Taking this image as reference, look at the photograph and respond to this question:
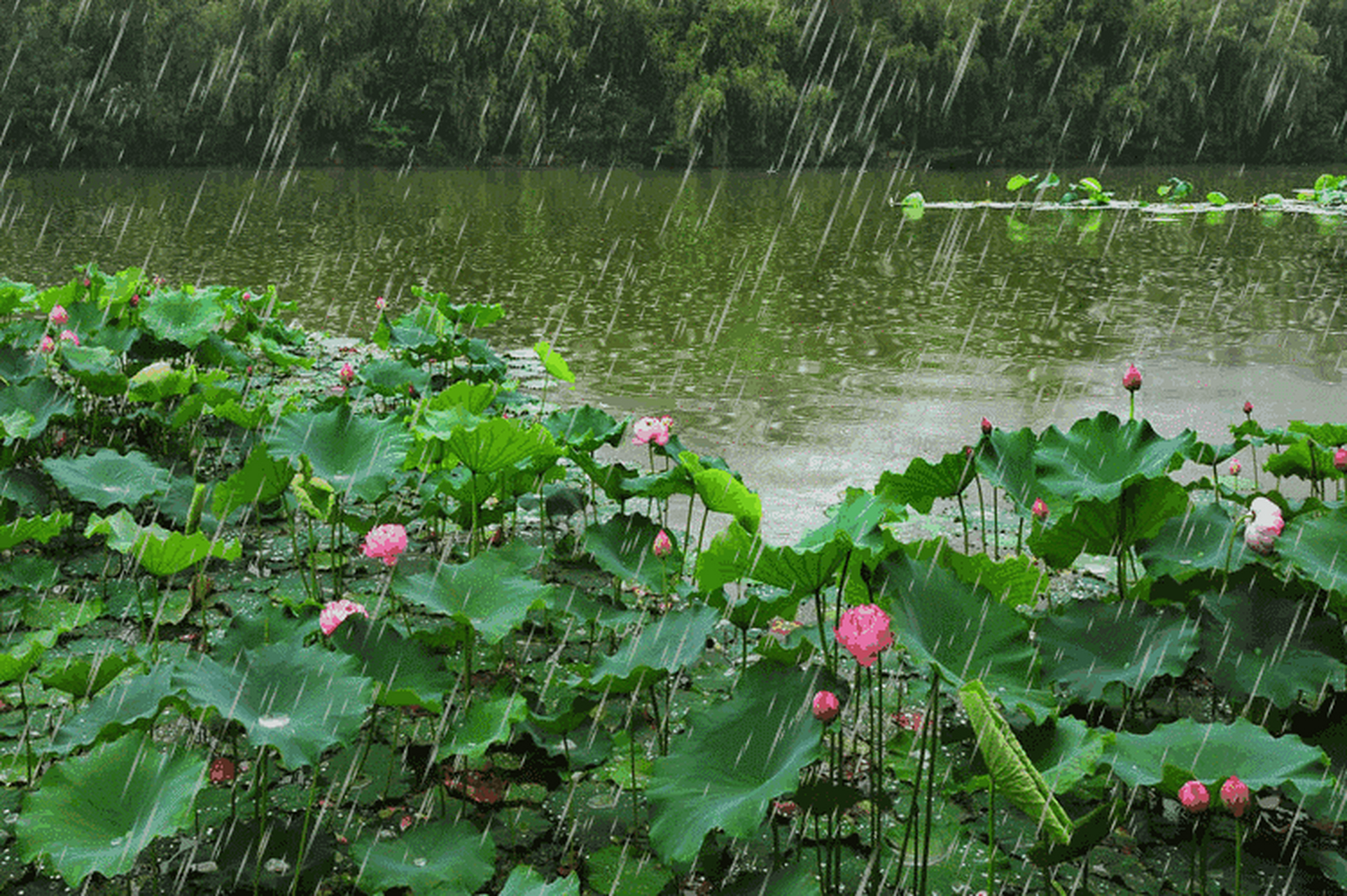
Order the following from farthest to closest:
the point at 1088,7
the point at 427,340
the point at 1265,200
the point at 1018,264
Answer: the point at 1088,7 < the point at 1265,200 < the point at 1018,264 < the point at 427,340

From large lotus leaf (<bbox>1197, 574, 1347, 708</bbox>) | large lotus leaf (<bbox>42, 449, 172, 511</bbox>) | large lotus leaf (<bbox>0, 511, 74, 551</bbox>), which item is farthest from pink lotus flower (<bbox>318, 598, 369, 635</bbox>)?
large lotus leaf (<bbox>1197, 574, 1347, 708</bbox>)

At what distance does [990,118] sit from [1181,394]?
1803 cm

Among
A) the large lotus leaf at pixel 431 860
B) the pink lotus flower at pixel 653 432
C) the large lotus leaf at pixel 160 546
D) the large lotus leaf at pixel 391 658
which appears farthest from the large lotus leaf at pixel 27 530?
the pink lotus flower at pixel 653 432

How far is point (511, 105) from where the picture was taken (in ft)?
60.0

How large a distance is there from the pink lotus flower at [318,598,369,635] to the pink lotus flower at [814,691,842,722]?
2.05 feet

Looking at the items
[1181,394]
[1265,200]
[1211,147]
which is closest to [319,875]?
[1181,394]

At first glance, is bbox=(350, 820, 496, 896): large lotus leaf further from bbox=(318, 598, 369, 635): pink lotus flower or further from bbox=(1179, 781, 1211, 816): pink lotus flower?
bbox=(1179, 781, 1211, 816): pink lotus flower

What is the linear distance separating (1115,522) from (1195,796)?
2.26 ft

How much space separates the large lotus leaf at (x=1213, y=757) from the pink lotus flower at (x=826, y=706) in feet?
1.15

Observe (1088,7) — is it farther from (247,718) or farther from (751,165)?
(247,718)

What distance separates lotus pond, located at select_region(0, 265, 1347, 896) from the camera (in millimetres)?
1266

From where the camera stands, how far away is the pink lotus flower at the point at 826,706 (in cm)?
120

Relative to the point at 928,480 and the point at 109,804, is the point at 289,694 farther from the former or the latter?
the point at 928,480

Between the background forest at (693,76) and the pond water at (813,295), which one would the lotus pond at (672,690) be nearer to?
the pond water at (813,295)
